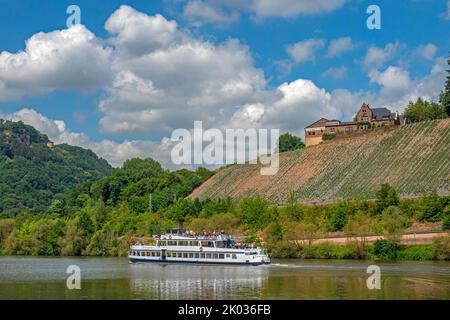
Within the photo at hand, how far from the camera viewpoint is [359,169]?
136250 millimetres

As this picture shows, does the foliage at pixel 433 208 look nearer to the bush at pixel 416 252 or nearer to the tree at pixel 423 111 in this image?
the bush at pixel 416 252

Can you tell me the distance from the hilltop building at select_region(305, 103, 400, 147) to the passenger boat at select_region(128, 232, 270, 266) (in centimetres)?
8955

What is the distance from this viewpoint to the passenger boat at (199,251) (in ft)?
269

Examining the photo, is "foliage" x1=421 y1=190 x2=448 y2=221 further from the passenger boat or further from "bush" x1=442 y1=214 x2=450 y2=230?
the passenger boat

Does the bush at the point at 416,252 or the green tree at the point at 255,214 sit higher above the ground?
the green tree at the point at 255,214

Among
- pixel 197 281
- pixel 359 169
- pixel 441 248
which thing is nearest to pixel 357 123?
pixel 359 169

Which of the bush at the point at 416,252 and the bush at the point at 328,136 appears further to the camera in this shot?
the bush at the point at 328,136

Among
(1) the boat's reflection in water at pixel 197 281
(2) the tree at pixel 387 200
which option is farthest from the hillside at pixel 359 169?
(1) the boat's reflection in water at pixel 197 281

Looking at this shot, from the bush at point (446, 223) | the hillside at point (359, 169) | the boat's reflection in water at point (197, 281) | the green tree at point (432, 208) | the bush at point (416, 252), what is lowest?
the boat's reflection in water at point (197, 281)

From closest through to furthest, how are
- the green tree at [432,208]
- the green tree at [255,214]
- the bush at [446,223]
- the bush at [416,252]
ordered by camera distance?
the bush at [416,252], the bush at [446,223], the green tree at [432,208], the green tree at [255,214]

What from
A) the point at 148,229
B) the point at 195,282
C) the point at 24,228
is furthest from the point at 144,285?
the point at 24,228

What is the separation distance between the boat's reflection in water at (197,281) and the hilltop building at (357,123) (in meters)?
97.5

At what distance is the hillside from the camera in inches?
4820

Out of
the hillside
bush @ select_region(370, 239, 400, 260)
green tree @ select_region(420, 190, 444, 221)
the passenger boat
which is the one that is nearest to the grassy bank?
bush @ select_region(370, 239, 400, 260)
